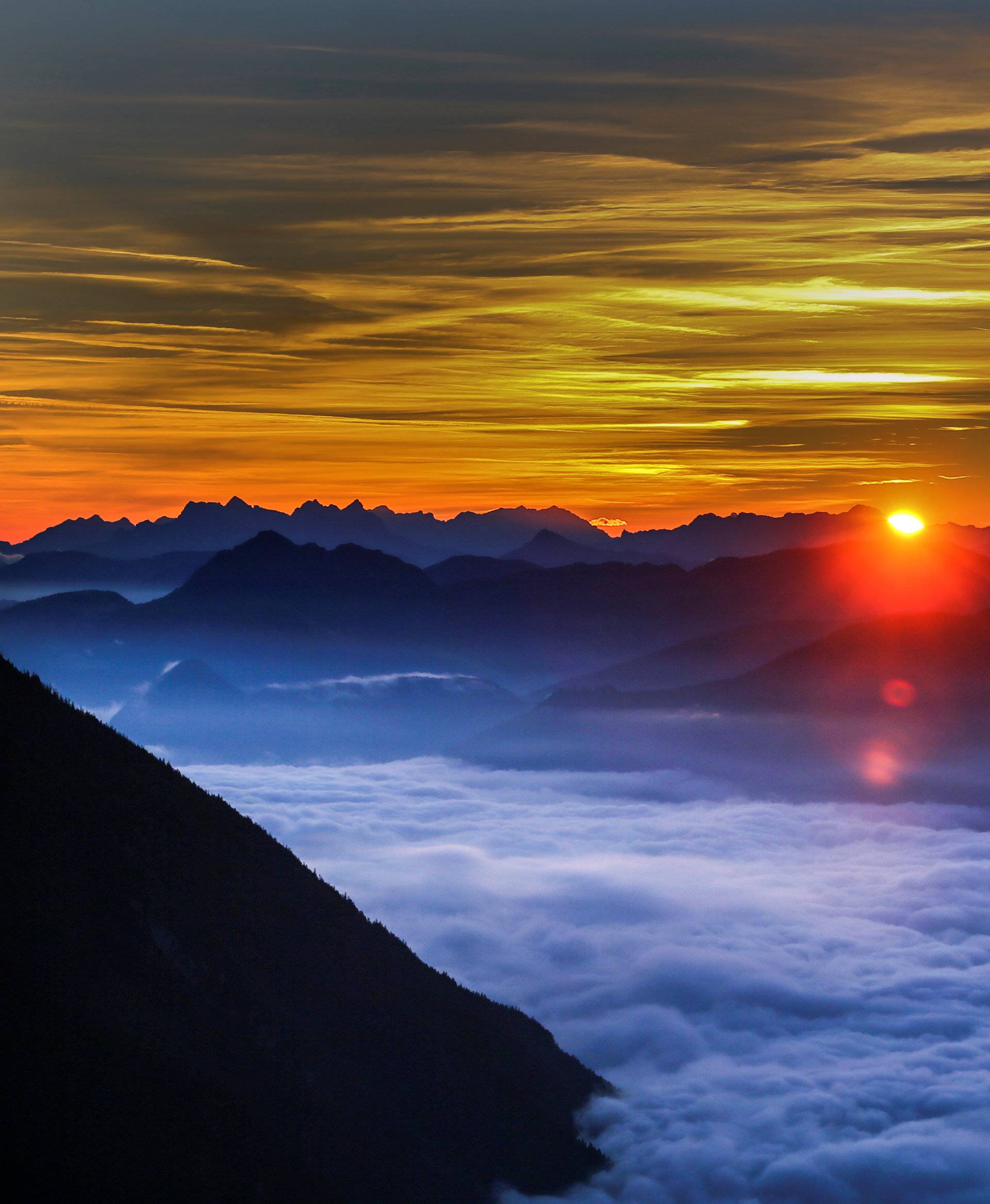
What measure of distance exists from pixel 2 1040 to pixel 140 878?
86.1 ft

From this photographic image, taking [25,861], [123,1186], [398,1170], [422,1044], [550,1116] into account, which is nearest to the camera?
[123,1186]

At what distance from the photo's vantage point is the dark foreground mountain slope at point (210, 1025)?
97.8 meters

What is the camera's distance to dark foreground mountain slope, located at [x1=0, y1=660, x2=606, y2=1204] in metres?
97.8

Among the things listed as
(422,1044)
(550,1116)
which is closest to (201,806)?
(422,1044)

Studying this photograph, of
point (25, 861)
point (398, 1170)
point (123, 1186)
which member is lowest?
point (123, 1186)

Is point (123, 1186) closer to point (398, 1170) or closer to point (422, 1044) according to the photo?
point (398, 1170)

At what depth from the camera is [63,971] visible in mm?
104312

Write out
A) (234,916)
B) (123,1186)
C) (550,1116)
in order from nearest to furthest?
(123,1186) → (234,916) → (550,1116)

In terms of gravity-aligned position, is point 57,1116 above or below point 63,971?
below

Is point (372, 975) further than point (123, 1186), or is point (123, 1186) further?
point (372, 975)

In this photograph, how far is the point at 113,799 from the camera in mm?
128000

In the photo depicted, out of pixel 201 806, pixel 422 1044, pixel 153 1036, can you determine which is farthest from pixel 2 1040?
pixel 422 1044

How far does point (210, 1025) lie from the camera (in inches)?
4520

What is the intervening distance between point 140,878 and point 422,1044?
40358mm
